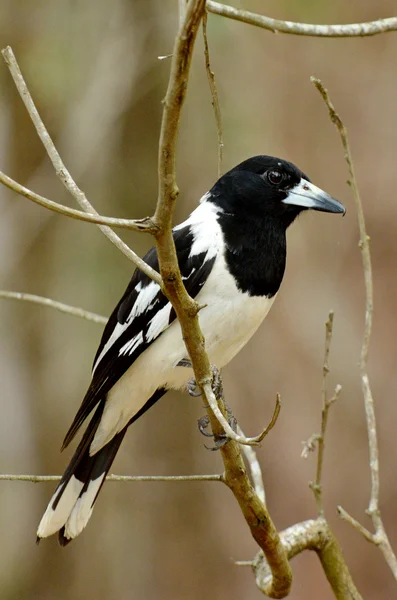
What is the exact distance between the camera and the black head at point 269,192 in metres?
2.45

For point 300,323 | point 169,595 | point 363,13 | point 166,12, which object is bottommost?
point 169,595

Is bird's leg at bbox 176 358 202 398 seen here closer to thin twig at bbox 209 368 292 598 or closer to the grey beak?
thin twig at bbox 209 368 292 598

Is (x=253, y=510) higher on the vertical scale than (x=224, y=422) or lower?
lower

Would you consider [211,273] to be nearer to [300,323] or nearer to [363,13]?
[300,323]

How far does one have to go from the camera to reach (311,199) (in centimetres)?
241

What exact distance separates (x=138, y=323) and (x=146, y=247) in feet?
5.40

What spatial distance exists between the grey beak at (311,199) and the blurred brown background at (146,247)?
4.65 feet

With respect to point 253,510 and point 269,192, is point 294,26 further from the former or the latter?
point 253,510

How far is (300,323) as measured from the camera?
16.7 feet

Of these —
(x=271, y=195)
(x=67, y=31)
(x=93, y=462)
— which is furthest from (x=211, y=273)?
(x=67, y=31)

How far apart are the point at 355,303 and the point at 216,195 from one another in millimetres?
2720

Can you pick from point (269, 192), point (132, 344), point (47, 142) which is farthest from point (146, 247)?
point (47, 142)

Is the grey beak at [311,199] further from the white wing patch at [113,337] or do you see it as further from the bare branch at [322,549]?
the bare branch at [322,549]

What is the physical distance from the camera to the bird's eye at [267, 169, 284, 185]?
2.48 metres
